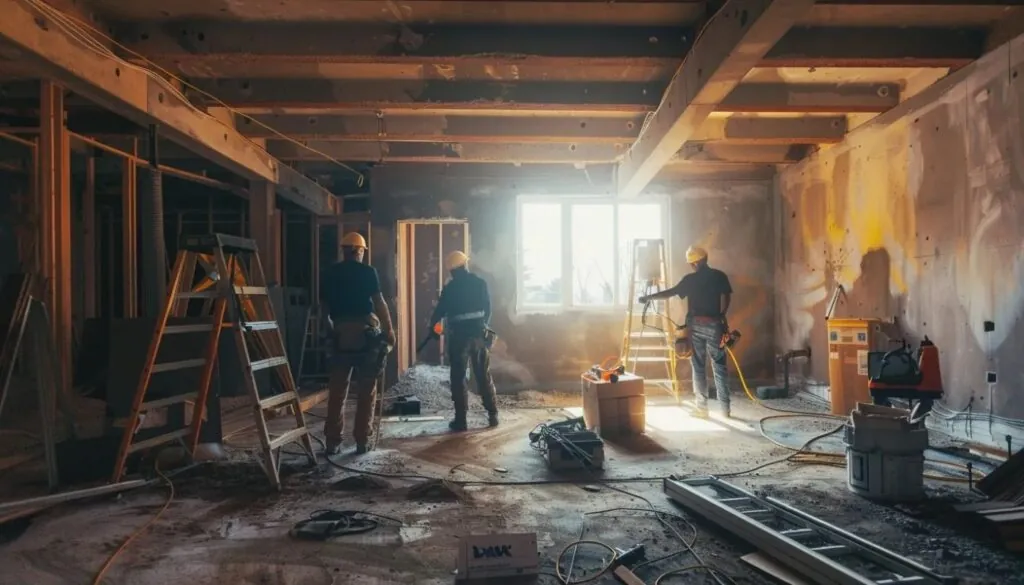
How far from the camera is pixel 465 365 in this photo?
5.56m

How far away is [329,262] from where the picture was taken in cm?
936

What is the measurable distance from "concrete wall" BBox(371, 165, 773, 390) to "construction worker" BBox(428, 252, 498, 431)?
2.07m

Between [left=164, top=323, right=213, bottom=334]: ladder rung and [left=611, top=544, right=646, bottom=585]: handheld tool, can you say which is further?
[left=164, top=323, right=213, bottom=334]: ladder rung

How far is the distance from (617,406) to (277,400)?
2715mm

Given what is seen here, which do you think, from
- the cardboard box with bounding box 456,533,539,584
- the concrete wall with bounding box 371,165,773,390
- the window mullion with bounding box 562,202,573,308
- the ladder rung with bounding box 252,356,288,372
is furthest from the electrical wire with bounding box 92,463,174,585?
the window mullion with bounding box 562,202,573,308

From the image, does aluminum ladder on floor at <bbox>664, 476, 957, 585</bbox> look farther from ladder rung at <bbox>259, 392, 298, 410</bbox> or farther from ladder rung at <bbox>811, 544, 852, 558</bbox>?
ladder rung at <bbox>259, 392, 298, 410</bbox>

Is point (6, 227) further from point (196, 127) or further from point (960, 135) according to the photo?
point (960, 135)

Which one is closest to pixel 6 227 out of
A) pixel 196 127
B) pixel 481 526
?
Answer: pixel 196 127

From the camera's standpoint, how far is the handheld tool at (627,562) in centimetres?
239

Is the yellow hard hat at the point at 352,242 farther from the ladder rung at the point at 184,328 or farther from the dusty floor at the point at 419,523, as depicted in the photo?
the dusty floor at the point at 419,523

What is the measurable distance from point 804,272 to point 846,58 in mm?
3443

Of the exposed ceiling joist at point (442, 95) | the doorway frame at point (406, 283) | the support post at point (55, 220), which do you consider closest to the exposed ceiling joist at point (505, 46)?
the exposed ceiling joist at point (442, 95)

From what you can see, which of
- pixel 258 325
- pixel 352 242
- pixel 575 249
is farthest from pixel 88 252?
pixel 575 249

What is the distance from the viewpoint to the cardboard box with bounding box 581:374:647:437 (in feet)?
16.5
